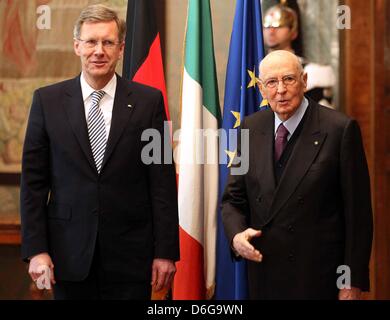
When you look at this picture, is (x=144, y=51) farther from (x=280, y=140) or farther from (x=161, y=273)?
(x=161, y=273)

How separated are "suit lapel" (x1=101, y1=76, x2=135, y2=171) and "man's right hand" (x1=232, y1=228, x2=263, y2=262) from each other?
1.86 ft

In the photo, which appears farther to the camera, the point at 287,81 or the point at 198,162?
the point at 198,162

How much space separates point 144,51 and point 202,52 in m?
0.31

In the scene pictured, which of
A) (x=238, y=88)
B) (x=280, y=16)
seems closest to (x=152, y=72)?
(x=238, y=88)

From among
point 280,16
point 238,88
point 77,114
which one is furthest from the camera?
point 280,16

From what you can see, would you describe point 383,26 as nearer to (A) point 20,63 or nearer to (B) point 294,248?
(B) point 294,248

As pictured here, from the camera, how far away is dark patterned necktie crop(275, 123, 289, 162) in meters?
2.62

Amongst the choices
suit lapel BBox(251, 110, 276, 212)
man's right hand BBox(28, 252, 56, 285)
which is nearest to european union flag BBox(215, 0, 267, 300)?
suit lapel BBox(251, 110, 276, 212)

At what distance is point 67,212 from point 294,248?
2.80 feet

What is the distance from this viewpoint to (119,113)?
2.61 metres

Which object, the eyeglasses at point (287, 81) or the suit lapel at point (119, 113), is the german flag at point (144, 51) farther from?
the eyeglasses at point (287, 81)

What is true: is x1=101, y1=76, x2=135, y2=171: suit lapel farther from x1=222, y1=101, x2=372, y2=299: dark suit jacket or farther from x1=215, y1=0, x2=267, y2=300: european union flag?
x1=215, y1=0, x2=267, y2=300: european union flag

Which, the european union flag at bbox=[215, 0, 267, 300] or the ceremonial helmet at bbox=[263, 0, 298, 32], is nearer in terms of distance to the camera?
the european union flag at bbox=[215, 0, 267, 300]

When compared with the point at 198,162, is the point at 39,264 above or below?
below
